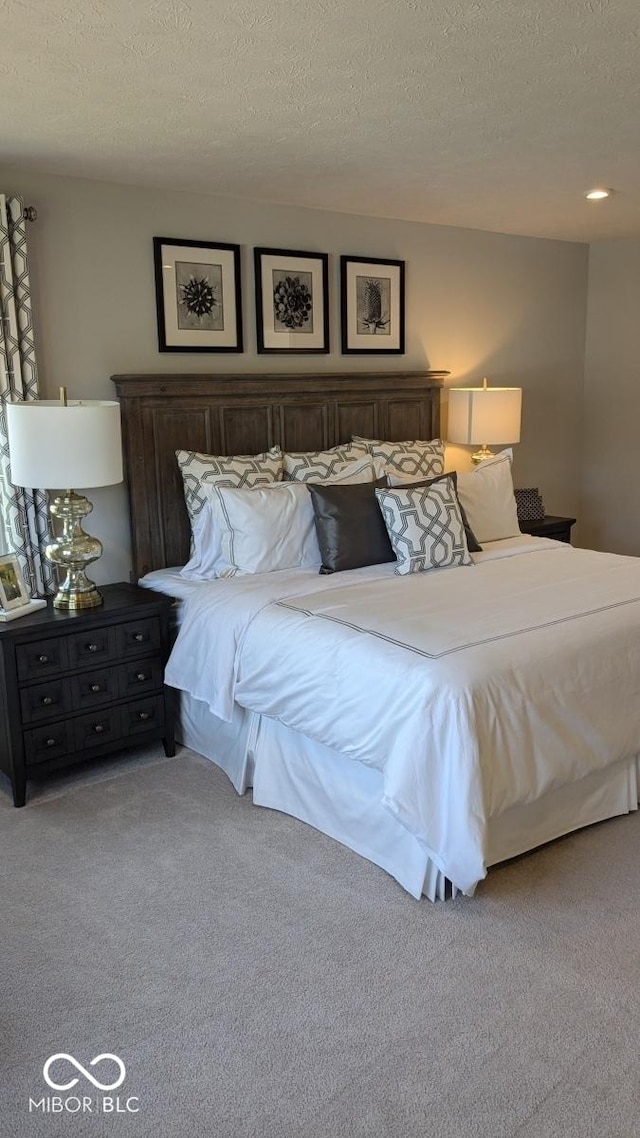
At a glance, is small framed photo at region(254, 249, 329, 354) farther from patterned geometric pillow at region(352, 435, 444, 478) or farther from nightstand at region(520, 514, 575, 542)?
nightstand at region(520, 514, 575, 542)

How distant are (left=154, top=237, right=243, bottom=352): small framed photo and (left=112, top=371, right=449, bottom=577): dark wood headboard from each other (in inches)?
7.9

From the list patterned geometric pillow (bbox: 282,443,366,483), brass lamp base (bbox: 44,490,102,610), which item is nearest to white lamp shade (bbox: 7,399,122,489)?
brass lamp base (bbox: 44,490,102,610)

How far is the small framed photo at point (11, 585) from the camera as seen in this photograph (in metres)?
3.24

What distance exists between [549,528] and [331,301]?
5.97 feet

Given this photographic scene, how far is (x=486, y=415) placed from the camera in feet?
15.8

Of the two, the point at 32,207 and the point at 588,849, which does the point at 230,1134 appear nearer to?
the point at 588,849

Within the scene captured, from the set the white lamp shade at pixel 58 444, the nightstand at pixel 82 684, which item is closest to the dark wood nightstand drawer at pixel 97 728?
the nightstand at pixel 82 684

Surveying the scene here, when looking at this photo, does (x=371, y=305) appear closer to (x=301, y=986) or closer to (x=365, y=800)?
(x=365, y=800)

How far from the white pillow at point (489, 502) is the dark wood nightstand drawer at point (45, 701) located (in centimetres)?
209

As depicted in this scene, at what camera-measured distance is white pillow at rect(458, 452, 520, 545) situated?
14.1 ft

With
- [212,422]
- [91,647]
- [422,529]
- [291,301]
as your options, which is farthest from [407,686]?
[291,301]

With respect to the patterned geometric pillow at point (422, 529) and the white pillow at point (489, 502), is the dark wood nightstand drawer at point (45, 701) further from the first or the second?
the white pillow at point (489, 502)

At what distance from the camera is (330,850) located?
288 cm

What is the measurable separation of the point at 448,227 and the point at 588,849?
354 cm
